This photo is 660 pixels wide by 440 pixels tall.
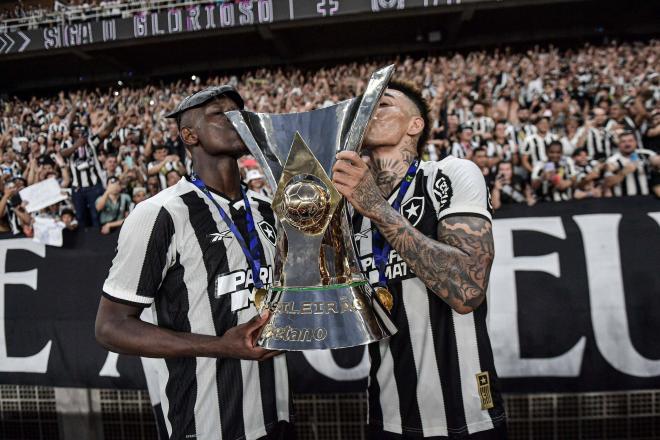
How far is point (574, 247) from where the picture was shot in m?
3.13

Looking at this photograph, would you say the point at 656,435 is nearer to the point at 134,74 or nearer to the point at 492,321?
the point at 492,321

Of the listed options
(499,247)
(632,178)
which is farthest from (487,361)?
(632,178)

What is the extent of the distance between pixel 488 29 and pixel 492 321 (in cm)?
1828

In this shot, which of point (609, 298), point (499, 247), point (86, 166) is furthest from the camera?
point (86, 166)

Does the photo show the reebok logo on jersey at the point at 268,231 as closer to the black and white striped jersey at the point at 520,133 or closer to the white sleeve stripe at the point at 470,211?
the white sleeve stripe at the point at 470,211

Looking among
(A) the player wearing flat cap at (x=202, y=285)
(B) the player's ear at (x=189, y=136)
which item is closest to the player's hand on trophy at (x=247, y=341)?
(A) the player wearing flat cap at (x=202, y=285)

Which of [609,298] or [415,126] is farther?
[609,298]

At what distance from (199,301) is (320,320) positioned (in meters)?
0.69

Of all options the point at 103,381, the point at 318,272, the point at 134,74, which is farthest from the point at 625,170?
the point at 134,74

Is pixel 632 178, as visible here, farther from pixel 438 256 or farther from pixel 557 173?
pixel 438 256

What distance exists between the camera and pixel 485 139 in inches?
257

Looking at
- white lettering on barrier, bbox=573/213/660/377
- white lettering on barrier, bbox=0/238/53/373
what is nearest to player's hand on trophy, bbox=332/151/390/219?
white lettering on barrier, bbox=573/213/660/377

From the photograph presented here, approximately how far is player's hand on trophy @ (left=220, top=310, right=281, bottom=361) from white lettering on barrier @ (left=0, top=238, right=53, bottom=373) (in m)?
2.37

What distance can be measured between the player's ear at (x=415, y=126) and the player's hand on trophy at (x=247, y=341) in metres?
0.85
